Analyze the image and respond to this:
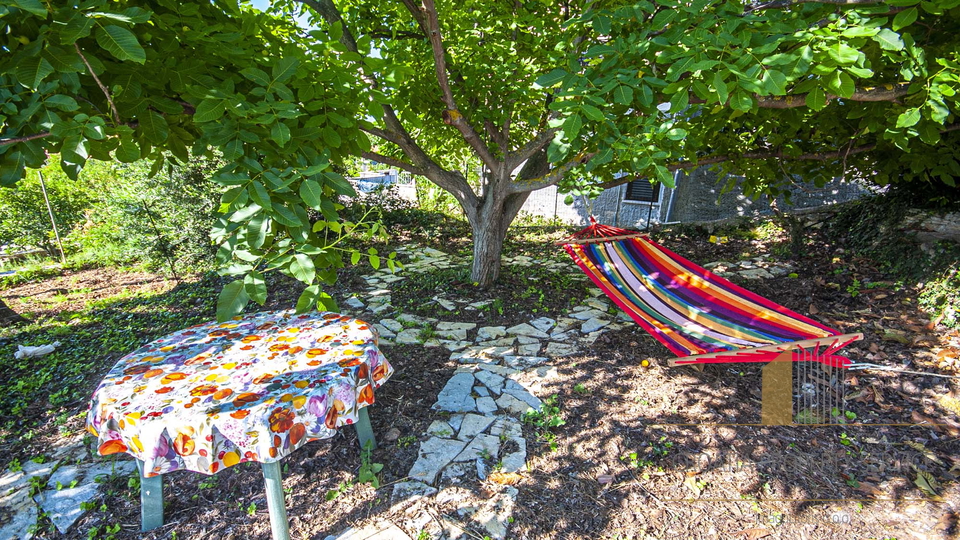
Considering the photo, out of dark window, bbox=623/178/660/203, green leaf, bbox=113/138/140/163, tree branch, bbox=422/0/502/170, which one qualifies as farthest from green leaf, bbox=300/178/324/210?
dark window, bbox=623/178/660/203

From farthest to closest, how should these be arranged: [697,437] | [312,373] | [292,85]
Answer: [697,437]
[312,373]
[292,85]

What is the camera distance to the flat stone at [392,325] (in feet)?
13.4

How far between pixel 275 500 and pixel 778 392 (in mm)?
2923

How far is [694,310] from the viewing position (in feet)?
11.3

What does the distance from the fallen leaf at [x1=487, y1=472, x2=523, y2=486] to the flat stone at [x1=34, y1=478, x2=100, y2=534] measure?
6.58 feet

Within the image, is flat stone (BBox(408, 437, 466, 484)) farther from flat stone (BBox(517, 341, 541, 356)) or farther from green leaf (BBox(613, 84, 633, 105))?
green leaf (BBox(613, 84, 633, 105))

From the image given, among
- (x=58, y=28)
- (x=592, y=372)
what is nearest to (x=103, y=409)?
(x=58, y=28)

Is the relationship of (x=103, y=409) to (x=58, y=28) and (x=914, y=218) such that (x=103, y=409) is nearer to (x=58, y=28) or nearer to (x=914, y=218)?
(x=58, y=28)

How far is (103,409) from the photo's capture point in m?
1.73

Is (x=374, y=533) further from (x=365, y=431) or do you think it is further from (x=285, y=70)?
(x=285, y=70)

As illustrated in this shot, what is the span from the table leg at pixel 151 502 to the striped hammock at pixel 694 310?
2.78m

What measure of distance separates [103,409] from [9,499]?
1213mm

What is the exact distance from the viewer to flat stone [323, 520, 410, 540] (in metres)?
1.97

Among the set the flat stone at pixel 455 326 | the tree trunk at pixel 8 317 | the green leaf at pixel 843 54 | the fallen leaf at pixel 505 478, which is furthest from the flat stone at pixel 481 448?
the tree trunk at pixel 8 317
